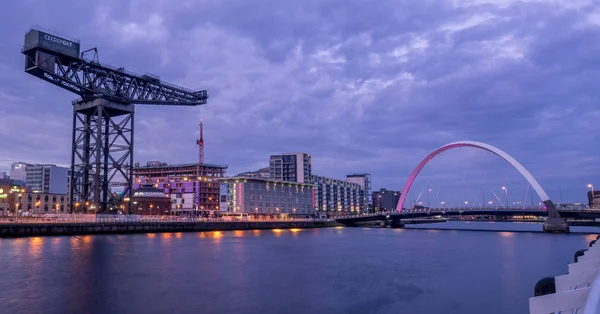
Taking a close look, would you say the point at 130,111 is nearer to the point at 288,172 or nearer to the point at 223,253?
the point at 223,253

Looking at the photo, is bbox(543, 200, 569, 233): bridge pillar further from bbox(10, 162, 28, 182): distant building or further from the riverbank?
bbox(10, 162, 28, 182): distant building

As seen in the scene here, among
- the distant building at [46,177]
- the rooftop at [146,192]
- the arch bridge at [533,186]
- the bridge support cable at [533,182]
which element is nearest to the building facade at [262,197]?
the rooftop at [146,192]

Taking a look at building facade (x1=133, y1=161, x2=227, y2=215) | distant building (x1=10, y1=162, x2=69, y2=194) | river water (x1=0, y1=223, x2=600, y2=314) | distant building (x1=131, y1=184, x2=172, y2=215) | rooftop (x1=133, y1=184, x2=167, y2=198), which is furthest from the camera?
distant building (x1=10, y1=162, x2=69, y2=194)

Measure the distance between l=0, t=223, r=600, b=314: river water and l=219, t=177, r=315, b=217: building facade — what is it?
92031mm

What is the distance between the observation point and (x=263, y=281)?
102 feet

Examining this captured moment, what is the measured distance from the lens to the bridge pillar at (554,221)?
94.6 m

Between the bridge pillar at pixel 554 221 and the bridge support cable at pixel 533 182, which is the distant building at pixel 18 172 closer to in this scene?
the bridge support cable at pixel 533 182

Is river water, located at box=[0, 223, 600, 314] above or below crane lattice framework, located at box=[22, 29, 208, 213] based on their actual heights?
below

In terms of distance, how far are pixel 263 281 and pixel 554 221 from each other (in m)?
85.9

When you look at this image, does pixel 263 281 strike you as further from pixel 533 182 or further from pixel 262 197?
pixel 262 197

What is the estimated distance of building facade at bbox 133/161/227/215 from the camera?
15888cm

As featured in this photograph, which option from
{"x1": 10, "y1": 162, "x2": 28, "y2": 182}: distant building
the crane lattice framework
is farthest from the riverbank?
{"x1": 10, "y1": 162, "x2": 28, "y2": 182}: distant building

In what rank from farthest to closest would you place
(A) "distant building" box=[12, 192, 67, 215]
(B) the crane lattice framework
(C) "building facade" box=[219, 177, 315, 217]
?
(C) "building facade" box=[219, 177, 315, 217] → (A) "distant building" box=[12, 192, 67, 215] → (B) the crane lattice framework

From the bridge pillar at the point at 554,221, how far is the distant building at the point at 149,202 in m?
102
